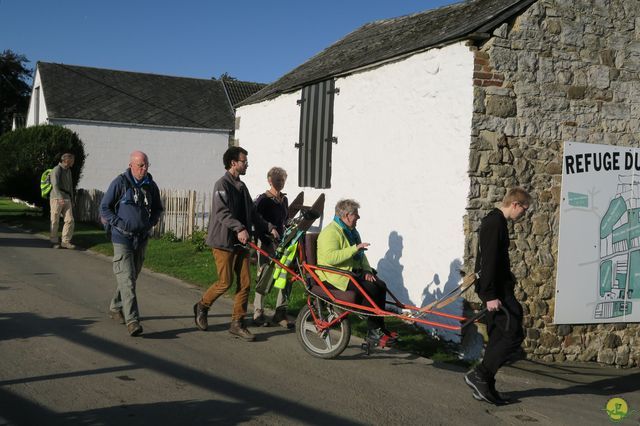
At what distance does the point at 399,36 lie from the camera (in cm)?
1203

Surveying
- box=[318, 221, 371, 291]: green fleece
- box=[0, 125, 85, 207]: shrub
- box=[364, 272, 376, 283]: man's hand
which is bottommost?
box=[364, 272, 376, 283]: man's hand

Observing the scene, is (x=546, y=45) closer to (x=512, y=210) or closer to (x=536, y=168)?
(x=536, y=168)

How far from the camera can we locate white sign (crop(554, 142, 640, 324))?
370 inches

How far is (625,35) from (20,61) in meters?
55.7

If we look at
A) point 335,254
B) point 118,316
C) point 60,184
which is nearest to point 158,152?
point 60,184

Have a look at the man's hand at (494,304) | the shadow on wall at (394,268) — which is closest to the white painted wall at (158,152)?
the shadow on wall at (394,268)

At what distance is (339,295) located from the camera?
7348 mm

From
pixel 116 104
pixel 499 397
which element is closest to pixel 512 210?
pixel 499 397

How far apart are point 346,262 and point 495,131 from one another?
286cm

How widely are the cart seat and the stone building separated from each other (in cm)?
210

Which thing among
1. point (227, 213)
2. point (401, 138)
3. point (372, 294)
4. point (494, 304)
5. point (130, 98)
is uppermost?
point (130, 98)

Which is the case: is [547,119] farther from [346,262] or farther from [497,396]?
[497,396]
